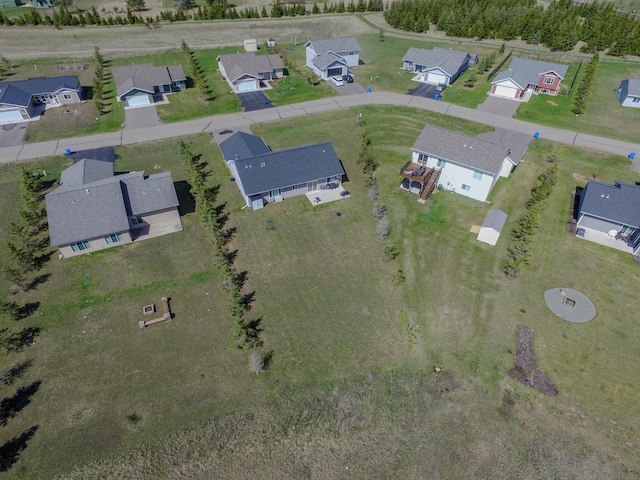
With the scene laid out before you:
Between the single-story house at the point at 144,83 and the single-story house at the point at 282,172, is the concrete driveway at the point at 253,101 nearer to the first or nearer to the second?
the single-story house at the point at 144,83

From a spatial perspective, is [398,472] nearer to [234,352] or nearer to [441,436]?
[441,436]

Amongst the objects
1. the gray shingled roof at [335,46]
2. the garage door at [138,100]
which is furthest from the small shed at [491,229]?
the garage door at [138,100]

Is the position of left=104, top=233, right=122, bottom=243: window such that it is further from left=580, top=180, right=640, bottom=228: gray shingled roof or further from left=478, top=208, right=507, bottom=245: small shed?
left=580, top=180, right=640, bottom=228: gray shingled roof

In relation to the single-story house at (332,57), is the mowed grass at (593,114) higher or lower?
lower

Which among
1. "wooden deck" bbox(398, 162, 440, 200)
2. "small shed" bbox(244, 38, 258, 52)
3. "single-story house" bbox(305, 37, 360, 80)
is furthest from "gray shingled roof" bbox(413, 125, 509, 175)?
"small shed" bbox(244, 38, 258, 52)

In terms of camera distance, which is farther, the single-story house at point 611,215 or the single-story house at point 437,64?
the single-story house at point 437,64

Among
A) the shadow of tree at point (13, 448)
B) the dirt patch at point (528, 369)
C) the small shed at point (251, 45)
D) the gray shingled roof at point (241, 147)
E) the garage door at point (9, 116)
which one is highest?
the small shed at point (251, 45)

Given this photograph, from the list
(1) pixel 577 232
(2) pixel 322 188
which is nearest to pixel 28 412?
(2) pixel 322 188

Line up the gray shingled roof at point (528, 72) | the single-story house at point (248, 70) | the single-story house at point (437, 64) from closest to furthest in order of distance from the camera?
the gray shingled roof at point (528, 72)
the single-story house at point (248, 70)
the single-story house at point (437, 64)
